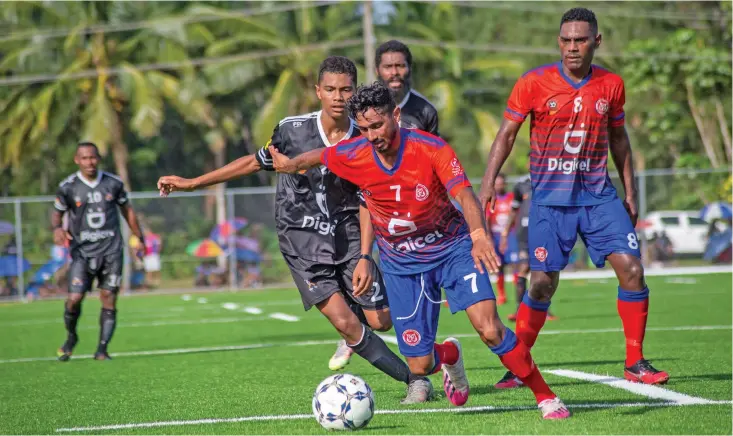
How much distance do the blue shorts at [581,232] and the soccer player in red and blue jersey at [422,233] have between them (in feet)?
3.68

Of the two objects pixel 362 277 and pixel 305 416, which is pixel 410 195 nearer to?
pixel 362 277

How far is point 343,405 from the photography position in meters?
6.14

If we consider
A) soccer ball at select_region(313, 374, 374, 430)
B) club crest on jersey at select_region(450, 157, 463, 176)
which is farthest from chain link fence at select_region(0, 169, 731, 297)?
club crest on jersey at select_region(450, 157, 463, 176)

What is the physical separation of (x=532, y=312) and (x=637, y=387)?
35.9 inches

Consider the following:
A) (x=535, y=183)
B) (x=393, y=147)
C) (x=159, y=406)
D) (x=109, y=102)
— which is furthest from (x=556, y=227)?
(x=109, y=102)

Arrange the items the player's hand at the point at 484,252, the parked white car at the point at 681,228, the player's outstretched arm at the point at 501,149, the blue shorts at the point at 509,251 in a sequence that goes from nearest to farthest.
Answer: the player's hand at the point at 484,252, the player's outstretched arm at the point at 501,149, the blue shorts at the point at 509,251, the parked white car at the point at 681,228

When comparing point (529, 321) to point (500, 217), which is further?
point (500, 217)

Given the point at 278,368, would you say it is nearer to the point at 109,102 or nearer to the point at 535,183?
the point at 535,183

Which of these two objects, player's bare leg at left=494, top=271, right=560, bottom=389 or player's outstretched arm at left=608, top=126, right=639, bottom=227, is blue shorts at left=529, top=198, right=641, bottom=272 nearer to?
player's bare leg at left=494, top=271, right=560, bottom=389

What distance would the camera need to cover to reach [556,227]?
7656 mm

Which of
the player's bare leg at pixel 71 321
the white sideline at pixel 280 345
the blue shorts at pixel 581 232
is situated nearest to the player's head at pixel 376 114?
the blue shorts at pixel 581 232

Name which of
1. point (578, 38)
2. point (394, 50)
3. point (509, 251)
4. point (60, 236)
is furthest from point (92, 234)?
point (509, 251)

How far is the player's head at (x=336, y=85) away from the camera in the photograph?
7.38 meters

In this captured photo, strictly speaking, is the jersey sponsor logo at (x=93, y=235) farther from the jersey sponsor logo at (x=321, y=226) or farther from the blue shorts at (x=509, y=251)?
the blue shorts at (x=509, y=251)
